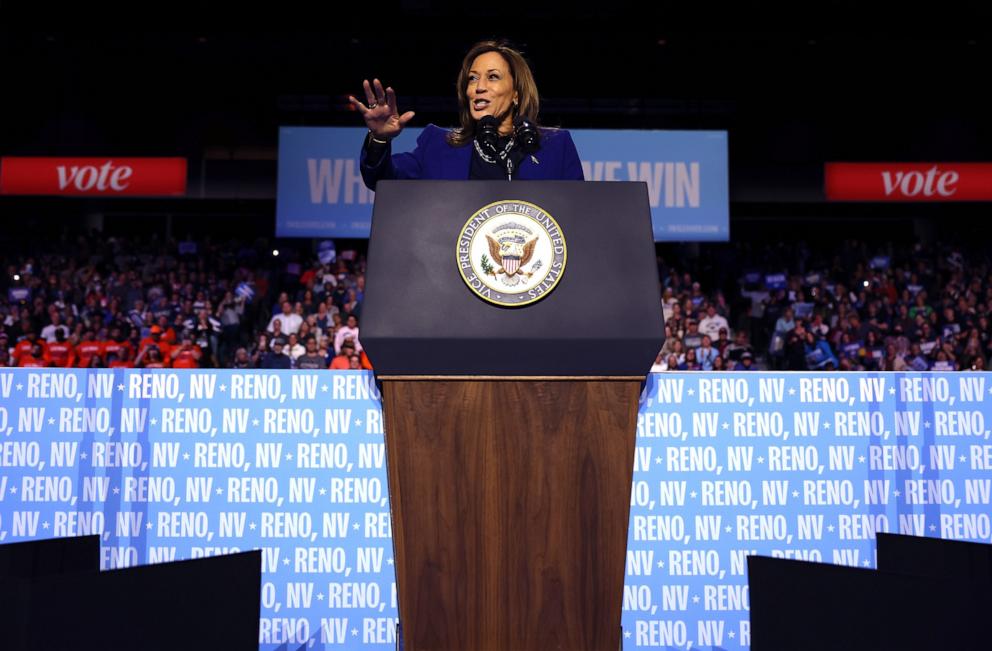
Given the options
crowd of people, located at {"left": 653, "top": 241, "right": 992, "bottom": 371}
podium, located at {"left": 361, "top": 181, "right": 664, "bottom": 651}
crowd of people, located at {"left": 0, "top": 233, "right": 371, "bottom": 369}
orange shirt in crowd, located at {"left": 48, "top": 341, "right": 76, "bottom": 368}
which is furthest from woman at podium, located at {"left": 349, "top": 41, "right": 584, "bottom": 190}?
orange shirt in crowd, located at {"left": 48, "top": 341, "right": 76, "bottom": 368}

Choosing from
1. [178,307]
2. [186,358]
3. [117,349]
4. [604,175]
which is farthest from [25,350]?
[604,175]

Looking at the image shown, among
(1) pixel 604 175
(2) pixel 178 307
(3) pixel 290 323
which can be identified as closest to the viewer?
(3) pixel 290 323

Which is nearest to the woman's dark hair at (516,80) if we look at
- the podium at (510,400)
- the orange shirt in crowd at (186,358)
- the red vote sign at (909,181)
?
the podium at (510,400)

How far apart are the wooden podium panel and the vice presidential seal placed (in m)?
0.17

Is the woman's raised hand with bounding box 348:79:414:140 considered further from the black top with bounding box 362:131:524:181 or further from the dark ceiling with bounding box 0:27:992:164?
the dark ceiling with bounding box 0:27:992:164

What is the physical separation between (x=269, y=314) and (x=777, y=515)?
10.8m

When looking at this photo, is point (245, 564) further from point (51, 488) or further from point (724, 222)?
point (724, 222)

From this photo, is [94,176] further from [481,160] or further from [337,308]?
[481,160]

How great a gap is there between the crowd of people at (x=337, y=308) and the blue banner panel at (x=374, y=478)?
5.42 meters

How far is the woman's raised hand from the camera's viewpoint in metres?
1.64

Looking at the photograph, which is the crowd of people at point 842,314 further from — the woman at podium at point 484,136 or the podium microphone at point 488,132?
the podium microphone at point 488,132

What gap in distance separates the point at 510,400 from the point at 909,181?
44.7ft

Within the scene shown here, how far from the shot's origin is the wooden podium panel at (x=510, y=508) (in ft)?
5.04

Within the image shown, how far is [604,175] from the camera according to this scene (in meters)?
11.0
